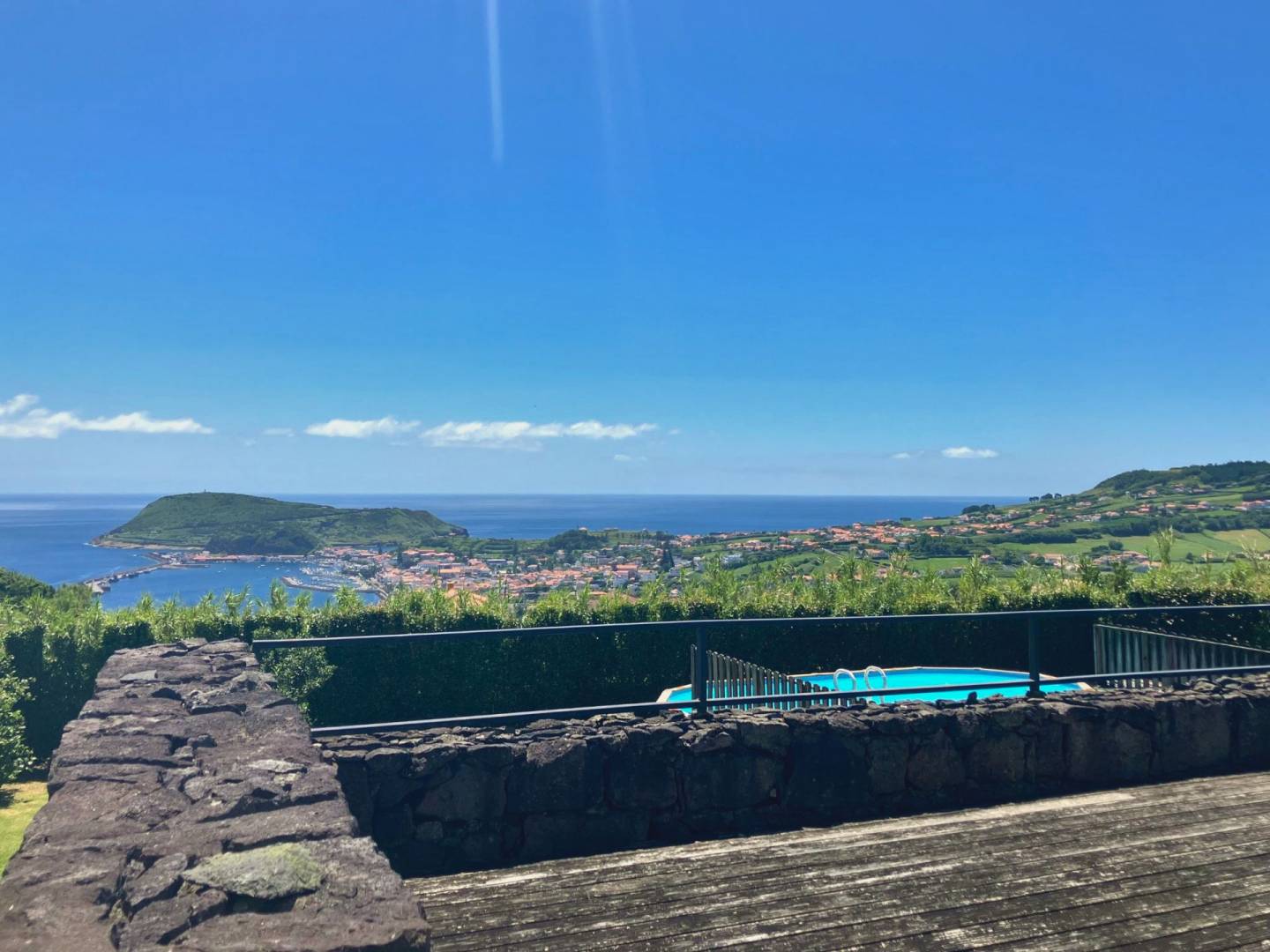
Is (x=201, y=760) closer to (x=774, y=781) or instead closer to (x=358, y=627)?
(x=774, y=781)

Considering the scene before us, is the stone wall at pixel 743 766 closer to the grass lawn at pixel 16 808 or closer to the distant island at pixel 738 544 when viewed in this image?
the grass lawn at pixel 16 808

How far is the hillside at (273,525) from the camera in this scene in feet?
129

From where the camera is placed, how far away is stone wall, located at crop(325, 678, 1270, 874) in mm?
4266

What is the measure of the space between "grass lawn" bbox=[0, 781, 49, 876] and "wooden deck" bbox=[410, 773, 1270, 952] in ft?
14.1

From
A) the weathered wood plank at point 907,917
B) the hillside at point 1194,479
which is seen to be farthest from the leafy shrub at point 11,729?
the hillside at point 1194,479

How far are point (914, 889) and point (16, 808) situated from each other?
7.54 m

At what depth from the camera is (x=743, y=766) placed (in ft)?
15.3

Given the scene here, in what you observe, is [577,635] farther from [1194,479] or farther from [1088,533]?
[1194,479]

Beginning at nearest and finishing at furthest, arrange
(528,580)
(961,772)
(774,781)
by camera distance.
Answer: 1. (774,781)
2. (961,772)
3. (528,580)

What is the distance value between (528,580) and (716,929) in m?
9.67

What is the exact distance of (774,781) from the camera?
468 centimetres

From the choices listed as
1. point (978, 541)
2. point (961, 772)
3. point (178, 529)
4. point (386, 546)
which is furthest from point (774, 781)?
point (178, 529)

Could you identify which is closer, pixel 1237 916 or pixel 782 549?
pixel 1237 916

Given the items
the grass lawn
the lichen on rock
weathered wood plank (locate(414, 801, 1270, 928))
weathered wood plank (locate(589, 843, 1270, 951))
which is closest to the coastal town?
the grass lawn
